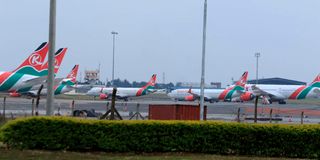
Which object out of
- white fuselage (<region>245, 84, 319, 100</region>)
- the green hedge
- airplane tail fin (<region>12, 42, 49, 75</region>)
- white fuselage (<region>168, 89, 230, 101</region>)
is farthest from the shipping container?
white fuselage (<region>168, 89, 230, 101</region>)

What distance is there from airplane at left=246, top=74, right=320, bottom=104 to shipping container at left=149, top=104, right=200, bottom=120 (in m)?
56.8

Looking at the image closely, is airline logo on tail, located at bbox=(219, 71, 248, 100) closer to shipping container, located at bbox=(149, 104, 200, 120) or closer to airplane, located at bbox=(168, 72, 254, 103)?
airplane, located at bbox=(168, 72, 254, 103)

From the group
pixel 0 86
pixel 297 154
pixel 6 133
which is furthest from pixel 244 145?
pixel 0 86

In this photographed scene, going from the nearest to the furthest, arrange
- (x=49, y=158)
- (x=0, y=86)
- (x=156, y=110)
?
(x=49, y=158)
(x=156, y=110)
(x=0, y=86)

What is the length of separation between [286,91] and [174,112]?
64.7 meters

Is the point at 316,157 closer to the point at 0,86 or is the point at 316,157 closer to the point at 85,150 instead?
the point at 85,150

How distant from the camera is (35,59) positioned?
38.4 m

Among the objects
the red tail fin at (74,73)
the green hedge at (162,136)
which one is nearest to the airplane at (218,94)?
the red tail fin at (74,73)

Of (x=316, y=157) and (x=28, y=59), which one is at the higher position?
(x=28, y=59)

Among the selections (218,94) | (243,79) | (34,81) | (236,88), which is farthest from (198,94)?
(34,81)

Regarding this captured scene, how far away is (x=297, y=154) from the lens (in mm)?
14547

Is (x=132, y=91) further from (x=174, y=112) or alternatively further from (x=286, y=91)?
(x=174, y=112)

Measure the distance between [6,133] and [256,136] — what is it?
6.35 m

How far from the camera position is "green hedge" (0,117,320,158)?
14070 mm
